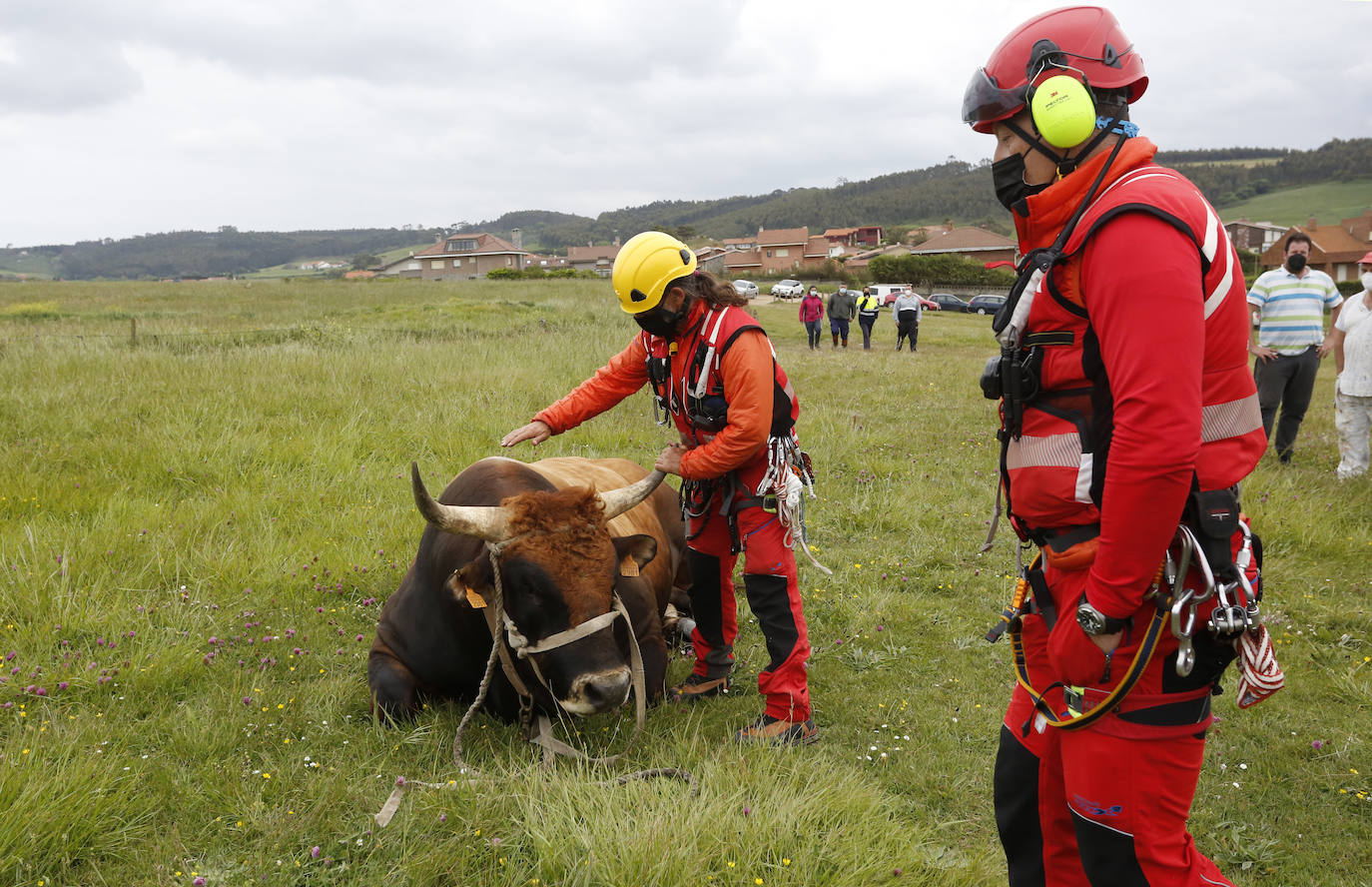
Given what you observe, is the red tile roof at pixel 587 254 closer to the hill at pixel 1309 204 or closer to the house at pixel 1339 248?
the house at pixel 1339 248

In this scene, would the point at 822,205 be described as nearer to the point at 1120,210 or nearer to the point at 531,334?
the point at 531,334

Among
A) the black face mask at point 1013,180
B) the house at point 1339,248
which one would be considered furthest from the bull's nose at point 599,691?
the house at point 1339,248

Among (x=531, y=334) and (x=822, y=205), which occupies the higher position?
(x=822, y=205)

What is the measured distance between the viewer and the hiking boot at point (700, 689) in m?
4.81

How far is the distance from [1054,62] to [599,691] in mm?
2876

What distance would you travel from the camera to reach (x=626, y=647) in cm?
436

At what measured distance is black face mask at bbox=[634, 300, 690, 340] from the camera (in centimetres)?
417

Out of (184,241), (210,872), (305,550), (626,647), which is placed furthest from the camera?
(184,241)

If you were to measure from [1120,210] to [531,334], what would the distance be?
16.8 metres

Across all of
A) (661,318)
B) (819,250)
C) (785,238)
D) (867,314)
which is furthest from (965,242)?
(661,318)

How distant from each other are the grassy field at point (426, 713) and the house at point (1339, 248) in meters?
61.7

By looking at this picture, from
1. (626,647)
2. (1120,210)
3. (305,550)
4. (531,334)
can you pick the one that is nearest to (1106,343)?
(1120,210)

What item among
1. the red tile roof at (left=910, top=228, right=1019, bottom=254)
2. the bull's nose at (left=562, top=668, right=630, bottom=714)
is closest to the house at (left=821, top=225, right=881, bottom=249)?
the red tile roof at (left=910, top=228, right=1019, bottom=254)

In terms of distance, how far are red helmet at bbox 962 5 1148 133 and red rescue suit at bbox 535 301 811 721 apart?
1.79 m
